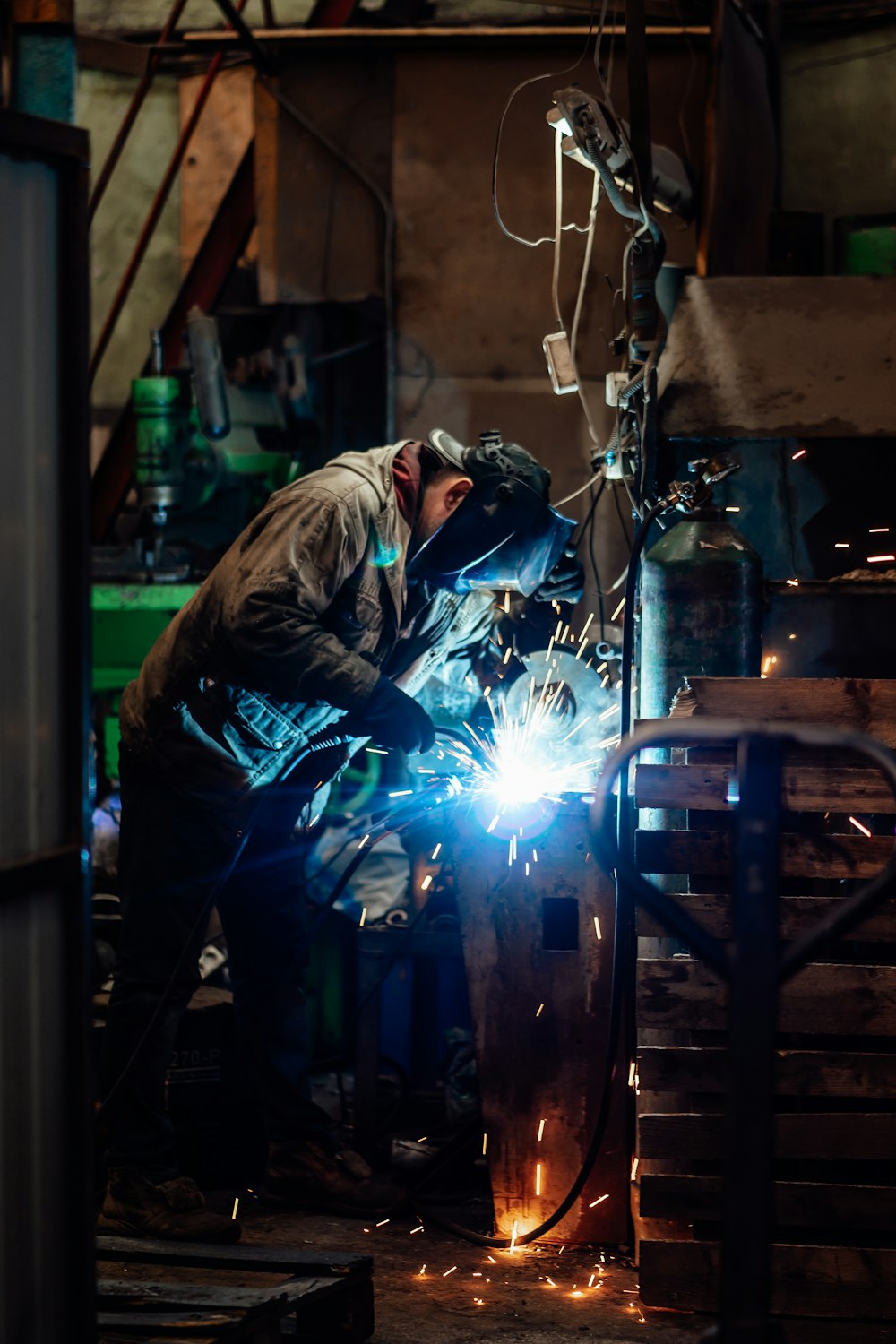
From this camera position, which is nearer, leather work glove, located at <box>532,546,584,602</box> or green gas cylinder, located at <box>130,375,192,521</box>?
leather work glove, located at <box>532,546,584,602</box>

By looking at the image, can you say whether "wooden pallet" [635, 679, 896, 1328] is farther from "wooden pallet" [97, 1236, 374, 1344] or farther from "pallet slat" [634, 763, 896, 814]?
"wooden pallet" [97, 1236, 374, 1344]

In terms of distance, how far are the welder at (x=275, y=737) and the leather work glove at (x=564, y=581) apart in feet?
0.38

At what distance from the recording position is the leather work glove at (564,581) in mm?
4074

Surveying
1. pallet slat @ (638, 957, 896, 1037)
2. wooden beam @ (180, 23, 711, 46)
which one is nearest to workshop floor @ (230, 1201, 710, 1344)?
pallet slat @ (638, 957, 896, 1037)

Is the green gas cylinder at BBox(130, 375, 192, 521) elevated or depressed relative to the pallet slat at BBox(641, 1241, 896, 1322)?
elevated

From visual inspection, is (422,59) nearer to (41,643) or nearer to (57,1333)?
(41,643)

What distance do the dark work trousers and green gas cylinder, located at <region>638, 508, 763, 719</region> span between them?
1.11 m

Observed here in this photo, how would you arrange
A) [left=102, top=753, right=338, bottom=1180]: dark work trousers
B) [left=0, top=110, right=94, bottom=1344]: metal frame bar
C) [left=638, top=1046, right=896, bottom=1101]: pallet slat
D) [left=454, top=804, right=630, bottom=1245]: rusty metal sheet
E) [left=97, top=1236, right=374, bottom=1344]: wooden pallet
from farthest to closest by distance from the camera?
[left=454, top=804, right=630, bottom=1245]: rusty metal sheet < [left=102, top=753, right=338, bottom=1180]: dark work trousers < [left=638, top=1046, right=896, bottom=1101]: pallet slat < [left=97, top=1236, right=374, bottom=1344]: wooden pallet < [left=0, top=110, right=94, bottom=1344]: metal frame bar

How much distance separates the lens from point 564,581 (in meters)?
4.11

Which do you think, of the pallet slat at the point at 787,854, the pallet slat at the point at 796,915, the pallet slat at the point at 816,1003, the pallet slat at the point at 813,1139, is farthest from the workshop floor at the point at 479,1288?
the pallet slat at the point at 787,854

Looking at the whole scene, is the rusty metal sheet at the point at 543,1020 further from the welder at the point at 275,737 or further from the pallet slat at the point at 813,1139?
the pallet slat at the point at 813,1139

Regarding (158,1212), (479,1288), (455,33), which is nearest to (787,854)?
(479,1288)

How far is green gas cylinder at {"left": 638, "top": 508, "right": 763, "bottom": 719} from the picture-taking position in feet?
12.8

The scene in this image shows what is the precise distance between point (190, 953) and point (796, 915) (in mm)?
1542
